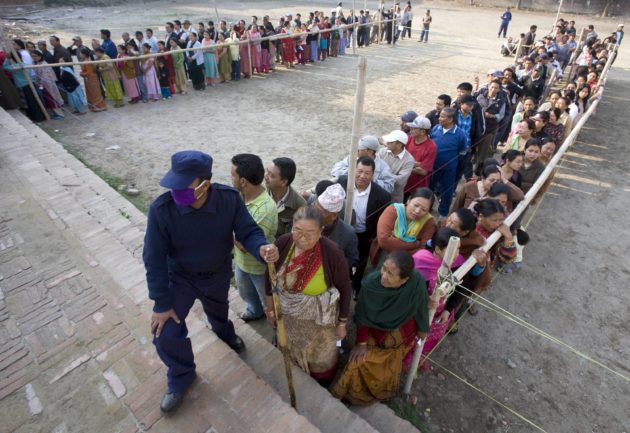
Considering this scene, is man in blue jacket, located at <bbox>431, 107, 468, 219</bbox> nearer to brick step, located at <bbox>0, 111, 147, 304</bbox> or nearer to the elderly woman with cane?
the elderly woman with cane

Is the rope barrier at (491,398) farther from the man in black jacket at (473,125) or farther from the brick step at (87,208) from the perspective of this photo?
the man in black jacket at (473,125)

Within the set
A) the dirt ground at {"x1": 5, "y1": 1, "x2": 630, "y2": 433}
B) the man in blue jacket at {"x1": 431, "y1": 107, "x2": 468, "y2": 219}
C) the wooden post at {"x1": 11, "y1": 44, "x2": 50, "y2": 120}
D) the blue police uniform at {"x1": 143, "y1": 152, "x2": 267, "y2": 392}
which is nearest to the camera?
the blue police uniform at {"x1": 143, "y1": 152, "x2": 267, "y2": 392}

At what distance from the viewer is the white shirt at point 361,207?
368cm

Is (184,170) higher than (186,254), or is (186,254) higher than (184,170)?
(184,170)

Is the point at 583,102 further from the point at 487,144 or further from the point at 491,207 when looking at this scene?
the point at 491,207

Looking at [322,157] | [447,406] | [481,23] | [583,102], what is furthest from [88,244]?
[481,23]

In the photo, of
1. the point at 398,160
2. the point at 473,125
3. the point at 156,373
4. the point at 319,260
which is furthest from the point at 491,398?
the point at 473,125

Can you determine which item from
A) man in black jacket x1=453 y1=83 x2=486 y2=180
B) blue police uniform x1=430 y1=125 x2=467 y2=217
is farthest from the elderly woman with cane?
man in black jacket x1=453 y1=83 x2=486 y2=180

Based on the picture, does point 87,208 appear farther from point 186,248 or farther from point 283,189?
point 186,248

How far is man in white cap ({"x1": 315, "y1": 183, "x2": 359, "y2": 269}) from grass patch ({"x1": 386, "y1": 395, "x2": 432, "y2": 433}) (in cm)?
124

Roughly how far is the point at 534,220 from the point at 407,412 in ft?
13.4

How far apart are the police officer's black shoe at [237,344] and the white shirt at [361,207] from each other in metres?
1.52

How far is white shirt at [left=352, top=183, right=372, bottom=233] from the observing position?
3684 millimetres

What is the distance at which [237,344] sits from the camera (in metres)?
3.05
